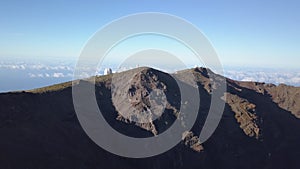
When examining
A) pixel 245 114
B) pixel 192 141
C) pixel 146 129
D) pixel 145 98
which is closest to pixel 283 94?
pixel 245 114

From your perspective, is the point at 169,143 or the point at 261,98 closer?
the point at 169,143

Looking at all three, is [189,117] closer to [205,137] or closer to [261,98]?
[205,137]

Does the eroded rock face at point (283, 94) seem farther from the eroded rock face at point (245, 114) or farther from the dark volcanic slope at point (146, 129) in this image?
the eroded rock face at point (245, 114)

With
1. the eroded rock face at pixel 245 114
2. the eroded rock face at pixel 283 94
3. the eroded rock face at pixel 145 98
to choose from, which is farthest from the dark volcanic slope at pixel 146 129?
the eroded rock face at pixel 283 94

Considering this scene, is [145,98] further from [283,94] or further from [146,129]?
[283,94]

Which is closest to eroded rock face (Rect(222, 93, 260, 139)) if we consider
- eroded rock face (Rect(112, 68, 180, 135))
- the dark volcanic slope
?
the dark volcanic slope

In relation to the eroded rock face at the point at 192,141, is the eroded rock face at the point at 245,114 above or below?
above

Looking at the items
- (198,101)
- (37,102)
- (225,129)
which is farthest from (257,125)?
(37,102)
